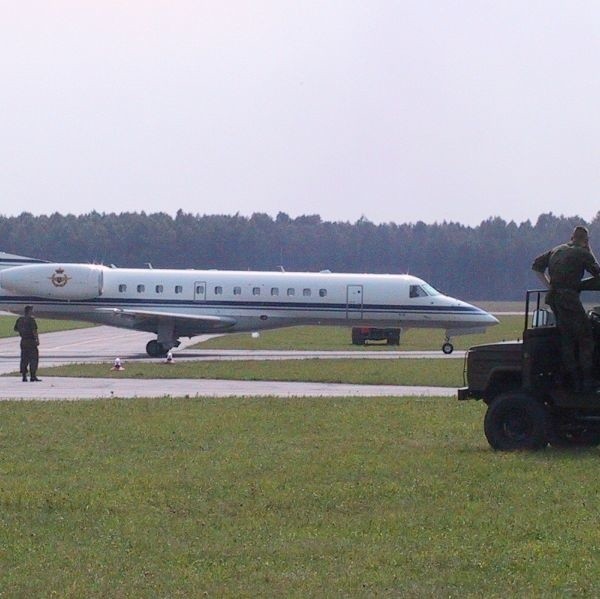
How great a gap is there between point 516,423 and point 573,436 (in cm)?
96

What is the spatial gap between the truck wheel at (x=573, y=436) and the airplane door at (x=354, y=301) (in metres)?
26.3

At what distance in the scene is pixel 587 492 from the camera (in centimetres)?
1107

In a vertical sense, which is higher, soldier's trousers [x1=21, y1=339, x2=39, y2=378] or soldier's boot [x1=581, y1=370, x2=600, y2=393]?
soldier's boot [x1=581, y1=370, x2=600, y2=393]

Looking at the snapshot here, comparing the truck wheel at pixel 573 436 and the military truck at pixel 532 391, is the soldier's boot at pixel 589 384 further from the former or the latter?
the truck wheel at pixel 573 436

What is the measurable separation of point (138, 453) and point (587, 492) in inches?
215

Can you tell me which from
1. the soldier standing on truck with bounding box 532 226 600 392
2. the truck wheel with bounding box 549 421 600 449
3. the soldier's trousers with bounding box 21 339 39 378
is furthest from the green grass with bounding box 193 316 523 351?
the soldier standing on truck with bounding box 532 226 600 392

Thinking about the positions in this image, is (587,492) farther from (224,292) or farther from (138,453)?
(224,292)

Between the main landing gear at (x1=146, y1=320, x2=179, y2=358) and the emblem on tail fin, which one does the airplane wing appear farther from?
the emblem on tail fin

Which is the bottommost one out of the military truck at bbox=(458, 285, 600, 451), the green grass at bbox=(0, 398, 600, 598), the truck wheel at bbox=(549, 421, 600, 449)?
the green grass at bbox=(0, 398, 600, 598)

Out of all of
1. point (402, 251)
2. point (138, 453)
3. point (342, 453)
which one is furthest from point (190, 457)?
point (402, 251)

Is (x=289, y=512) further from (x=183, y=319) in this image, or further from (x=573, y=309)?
(x=183, y=319)

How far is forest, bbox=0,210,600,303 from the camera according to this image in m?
145

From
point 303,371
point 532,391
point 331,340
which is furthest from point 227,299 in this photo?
point 532,391

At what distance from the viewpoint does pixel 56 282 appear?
39.9m
